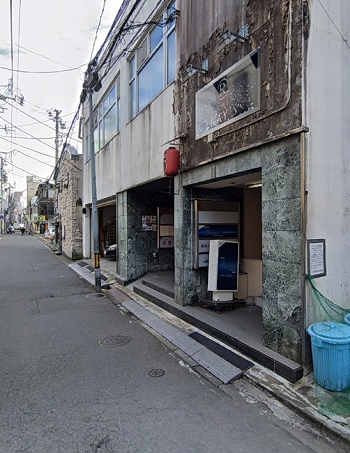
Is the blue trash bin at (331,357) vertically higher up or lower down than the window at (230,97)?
lower down

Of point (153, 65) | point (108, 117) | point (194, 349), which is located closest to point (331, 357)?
point (194, 349)

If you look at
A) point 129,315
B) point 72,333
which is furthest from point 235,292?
point 72,333

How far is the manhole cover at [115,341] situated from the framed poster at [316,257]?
329cm

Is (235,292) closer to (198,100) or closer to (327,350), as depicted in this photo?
(327,350)

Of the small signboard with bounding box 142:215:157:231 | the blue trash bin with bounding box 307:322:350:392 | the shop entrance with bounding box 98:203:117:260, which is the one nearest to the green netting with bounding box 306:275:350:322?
the blue trash bin with bounding box 307:322:350:392

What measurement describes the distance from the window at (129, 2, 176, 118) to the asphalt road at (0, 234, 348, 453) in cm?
616

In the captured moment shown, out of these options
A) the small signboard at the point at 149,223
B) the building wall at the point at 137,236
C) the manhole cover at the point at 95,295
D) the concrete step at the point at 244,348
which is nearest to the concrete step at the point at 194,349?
the concrete step at the point at 244,348

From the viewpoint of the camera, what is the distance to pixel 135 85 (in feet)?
30.8

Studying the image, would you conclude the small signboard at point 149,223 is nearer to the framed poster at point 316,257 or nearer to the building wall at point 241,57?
the building wall at point 241,57

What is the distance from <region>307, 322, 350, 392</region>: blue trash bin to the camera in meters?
3.30

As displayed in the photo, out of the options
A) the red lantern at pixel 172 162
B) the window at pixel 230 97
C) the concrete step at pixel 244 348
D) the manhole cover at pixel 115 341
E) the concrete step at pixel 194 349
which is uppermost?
the window at pixel 230 97

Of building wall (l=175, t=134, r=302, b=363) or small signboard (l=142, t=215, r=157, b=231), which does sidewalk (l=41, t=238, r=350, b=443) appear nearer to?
building wall (l=175, t=134, r=302, b=363)

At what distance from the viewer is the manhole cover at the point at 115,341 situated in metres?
5.09

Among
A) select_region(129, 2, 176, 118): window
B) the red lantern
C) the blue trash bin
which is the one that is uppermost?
select_region(129, 2, 176, 118): window
